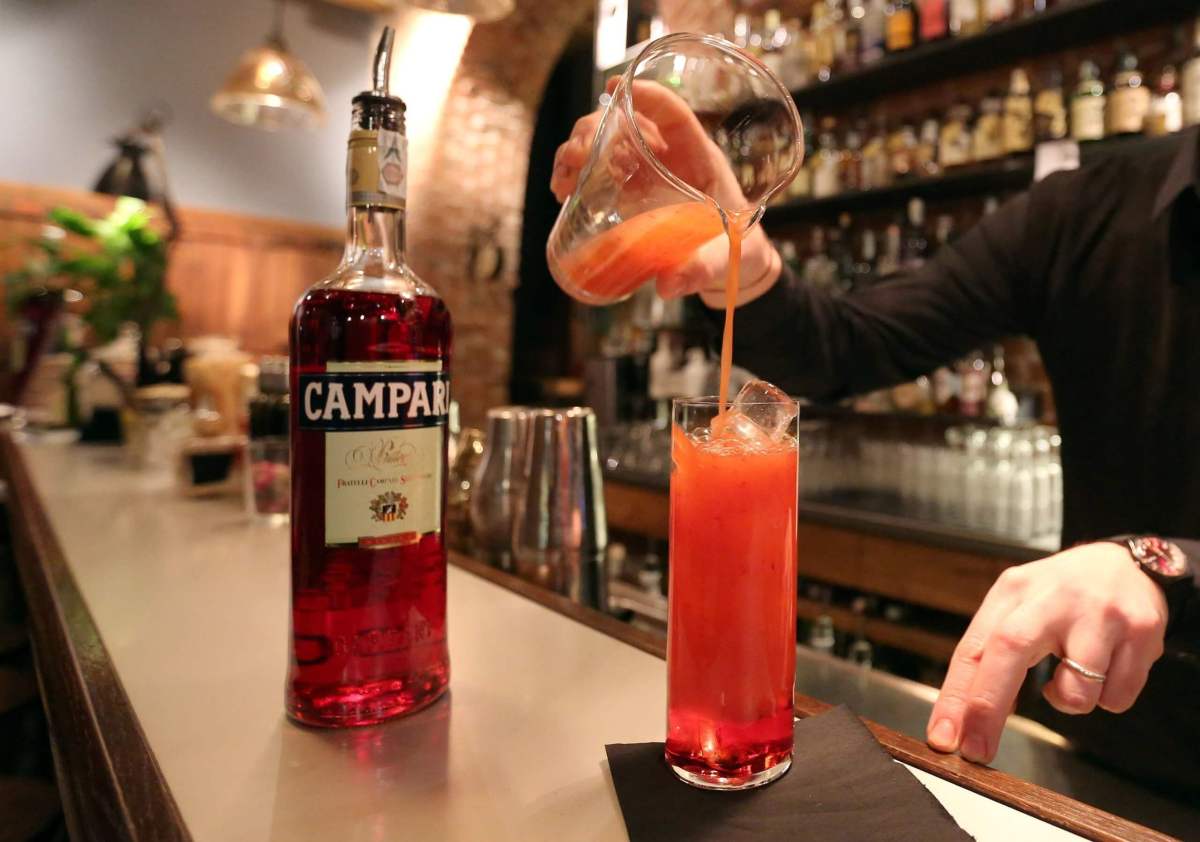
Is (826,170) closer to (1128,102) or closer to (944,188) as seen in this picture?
(944,188)

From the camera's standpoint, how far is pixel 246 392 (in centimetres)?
194

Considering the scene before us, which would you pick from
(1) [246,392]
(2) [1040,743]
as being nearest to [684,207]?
(2) [1040,743]

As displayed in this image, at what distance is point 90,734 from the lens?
56 centimetres

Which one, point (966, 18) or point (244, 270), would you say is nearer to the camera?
point (966, 18)

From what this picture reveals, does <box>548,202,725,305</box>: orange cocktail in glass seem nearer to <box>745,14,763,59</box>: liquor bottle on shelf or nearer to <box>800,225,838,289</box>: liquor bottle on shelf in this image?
<box>800,225,838,289</box>: liquor bottle on shelf

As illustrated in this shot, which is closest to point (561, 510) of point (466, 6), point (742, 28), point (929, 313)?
point (929, 313)

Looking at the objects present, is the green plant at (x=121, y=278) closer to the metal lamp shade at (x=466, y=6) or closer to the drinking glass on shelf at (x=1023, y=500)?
the metal lamp shade at (x=466, y=6)

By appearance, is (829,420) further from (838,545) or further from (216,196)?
(216,196)

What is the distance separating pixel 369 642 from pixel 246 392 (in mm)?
1518

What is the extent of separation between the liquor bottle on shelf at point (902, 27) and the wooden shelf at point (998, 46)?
0.03m

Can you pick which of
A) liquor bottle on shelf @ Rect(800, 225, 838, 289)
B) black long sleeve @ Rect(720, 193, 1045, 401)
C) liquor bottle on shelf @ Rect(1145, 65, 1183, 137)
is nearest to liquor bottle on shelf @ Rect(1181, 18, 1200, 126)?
liquor bottle on shelf @ Rect(1145, 65, 1183, 137)

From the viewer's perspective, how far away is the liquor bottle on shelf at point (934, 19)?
261 cm

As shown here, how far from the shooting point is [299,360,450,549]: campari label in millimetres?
585

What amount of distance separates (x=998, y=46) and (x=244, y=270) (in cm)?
459
